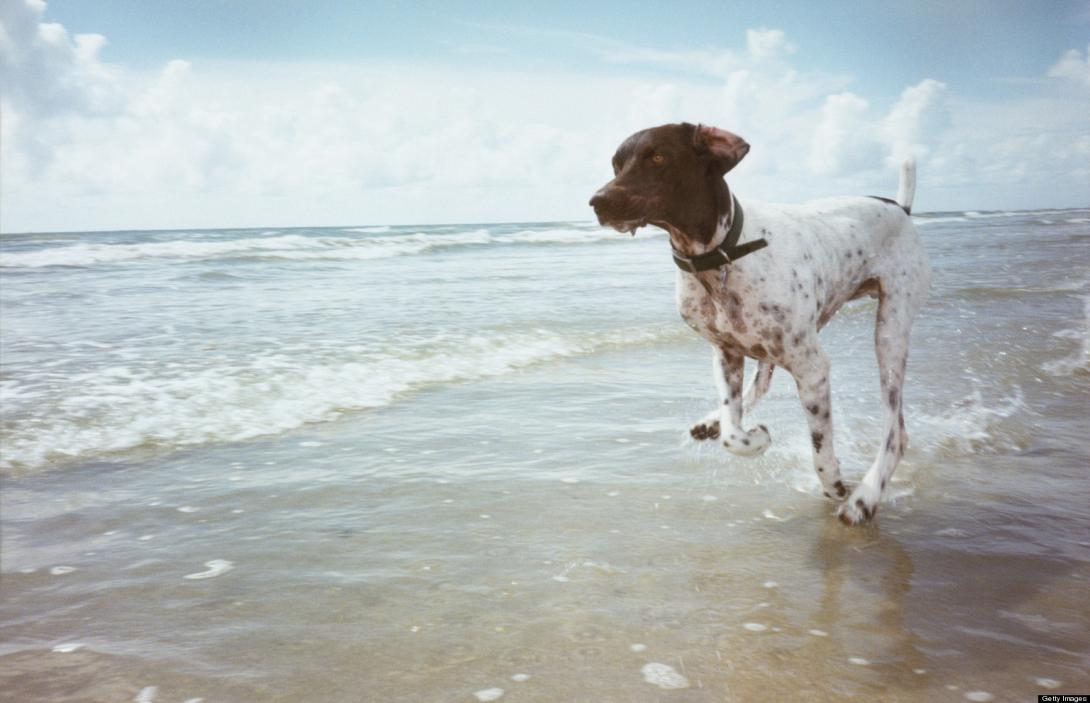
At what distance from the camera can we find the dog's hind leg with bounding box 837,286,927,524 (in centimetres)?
380

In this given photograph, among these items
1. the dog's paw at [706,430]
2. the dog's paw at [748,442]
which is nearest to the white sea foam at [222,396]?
the dog's paw at [706,430]

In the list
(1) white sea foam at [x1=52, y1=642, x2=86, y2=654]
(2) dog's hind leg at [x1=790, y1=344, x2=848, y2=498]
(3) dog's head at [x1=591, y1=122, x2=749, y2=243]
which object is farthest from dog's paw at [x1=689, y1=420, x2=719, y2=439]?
(1) white sea foam at [x1=52, y1=642, x2=86, y2=654]

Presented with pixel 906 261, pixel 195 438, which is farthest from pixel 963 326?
pixel 195 438

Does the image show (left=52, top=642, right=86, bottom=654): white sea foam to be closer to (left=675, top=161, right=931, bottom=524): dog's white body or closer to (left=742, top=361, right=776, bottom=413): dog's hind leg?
(left=675, top=161, right=931, bottom=524): dog's white body

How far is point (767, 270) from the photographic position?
130 inches

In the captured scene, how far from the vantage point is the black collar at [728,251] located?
3.23m

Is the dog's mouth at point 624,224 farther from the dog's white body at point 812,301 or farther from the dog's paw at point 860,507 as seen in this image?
the dog's paw at point 860,507

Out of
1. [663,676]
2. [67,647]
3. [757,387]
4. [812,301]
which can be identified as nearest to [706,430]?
[757,387]

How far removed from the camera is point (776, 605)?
2.93m

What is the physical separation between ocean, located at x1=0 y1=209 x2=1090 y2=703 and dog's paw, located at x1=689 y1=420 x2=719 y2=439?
34 centimetres

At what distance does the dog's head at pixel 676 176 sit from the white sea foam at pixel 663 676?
4.90 ft

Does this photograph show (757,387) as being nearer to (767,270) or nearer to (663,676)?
(767,270)

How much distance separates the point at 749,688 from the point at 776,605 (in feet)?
1.97

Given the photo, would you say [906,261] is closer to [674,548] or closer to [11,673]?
[674,548]
